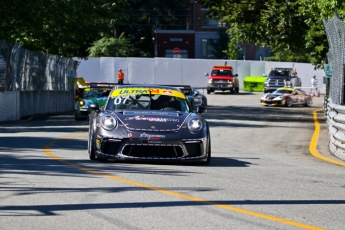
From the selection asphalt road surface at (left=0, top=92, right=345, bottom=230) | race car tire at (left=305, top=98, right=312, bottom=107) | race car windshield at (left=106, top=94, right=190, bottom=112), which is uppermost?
race car windshield at (left=106, top=94, right=190, bottom=112)

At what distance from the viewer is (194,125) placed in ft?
40.4

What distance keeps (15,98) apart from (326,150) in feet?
46.4

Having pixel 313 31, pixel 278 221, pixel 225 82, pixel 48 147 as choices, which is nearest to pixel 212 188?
pixel 278 221

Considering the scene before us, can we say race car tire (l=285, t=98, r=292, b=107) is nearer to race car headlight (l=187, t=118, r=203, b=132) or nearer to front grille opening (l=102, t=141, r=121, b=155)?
race car headlight (l=187, t=118, r=203, b=132)

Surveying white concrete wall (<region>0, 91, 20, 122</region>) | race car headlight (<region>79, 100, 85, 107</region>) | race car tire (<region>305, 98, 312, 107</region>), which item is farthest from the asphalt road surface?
race car tire (<region>305, 98, 312, 107</region>)

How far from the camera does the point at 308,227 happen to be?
281 inches

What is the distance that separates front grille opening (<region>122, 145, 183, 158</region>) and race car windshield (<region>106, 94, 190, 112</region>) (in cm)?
148

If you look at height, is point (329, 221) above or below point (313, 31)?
below

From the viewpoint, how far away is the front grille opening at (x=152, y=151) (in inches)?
473

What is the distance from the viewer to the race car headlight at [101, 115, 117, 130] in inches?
479

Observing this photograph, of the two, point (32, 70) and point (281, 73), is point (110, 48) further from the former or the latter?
point (32, 70)

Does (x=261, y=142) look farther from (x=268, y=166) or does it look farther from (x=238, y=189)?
(x=238, y=189)

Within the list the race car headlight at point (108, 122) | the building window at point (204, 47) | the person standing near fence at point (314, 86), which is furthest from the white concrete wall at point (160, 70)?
the race car headlight at point (108, 122)

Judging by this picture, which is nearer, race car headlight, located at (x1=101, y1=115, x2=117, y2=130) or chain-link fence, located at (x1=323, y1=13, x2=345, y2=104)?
race car headlight, located at (x1=101, y1=115, x2=117, y2=130)
